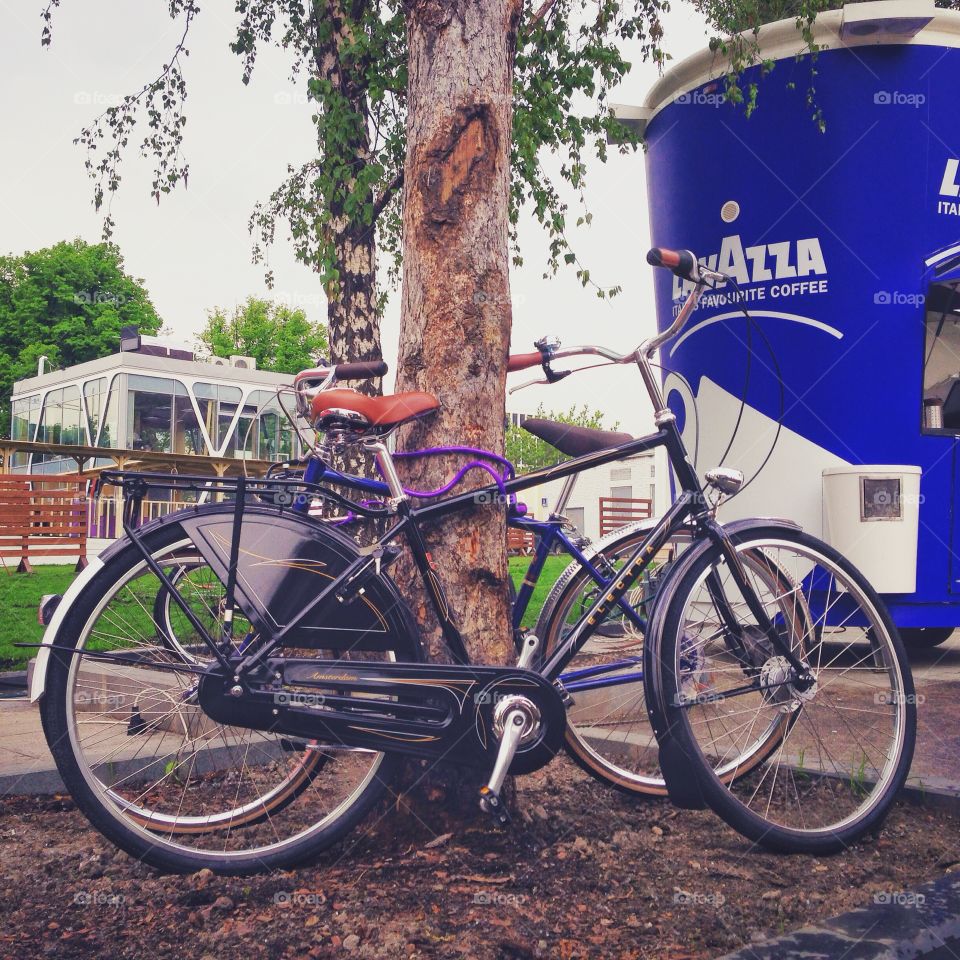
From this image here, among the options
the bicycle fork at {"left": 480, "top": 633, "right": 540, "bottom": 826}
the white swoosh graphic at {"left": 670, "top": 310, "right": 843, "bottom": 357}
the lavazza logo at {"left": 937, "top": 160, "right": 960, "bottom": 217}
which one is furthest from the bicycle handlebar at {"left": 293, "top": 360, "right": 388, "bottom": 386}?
the lavazza logo at {"left": 937, "top": 160, "right": 960, "bottom": 217}

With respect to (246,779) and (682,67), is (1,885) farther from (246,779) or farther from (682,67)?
(682,67)

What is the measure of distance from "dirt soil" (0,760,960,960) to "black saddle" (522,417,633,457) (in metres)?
1.13

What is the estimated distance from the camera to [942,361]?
6.57m

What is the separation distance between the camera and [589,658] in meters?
3.48

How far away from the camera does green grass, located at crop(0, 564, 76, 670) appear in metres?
7.34

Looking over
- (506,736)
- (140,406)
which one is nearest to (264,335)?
(140,406)

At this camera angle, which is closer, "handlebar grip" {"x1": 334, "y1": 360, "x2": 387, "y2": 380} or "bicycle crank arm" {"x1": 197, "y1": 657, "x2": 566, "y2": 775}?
"bicycle crank arm" {"x1": 197, "y1": 657, "x2": 566, "y2": 775}

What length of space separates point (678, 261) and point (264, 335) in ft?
166

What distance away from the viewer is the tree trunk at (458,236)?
3.26 meters

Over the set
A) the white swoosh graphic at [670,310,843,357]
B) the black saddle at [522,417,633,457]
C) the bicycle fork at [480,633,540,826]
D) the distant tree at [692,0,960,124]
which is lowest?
the bicycle fork at [480,633,540,826]

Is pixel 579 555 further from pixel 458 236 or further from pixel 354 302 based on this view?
pixel 354 302

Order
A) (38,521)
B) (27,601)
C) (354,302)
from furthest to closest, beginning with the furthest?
(38,521) → (27,601) → (354,302)

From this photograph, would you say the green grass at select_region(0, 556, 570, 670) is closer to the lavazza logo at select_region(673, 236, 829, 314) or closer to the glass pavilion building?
the lavazza logo at select_region(673, 236, 829, 314)

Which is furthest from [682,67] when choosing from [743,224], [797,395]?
[797,395]
